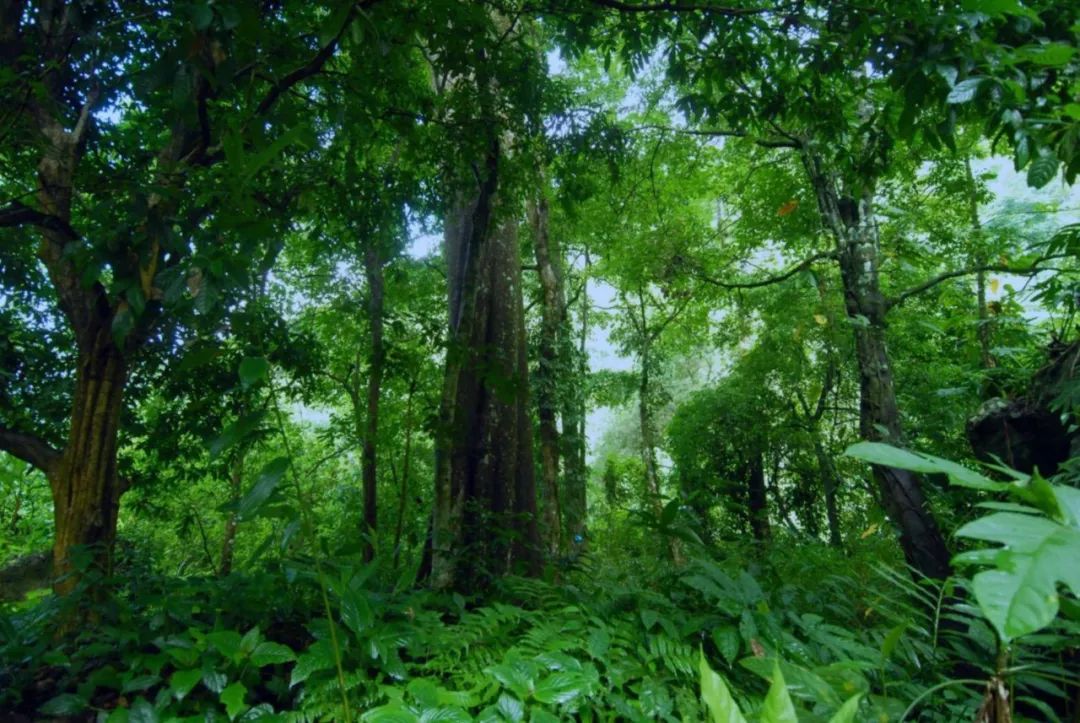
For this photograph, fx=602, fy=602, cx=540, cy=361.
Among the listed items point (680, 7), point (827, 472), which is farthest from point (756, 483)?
point (680, 7)

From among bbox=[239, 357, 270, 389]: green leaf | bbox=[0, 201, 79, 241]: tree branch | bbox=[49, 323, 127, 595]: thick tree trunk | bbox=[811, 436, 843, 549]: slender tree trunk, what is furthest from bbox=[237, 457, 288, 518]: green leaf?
bbox=[811, 436, 843, 549]: slender tree trunk

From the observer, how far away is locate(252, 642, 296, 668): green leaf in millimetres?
1454

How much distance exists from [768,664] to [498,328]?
11.7 feet

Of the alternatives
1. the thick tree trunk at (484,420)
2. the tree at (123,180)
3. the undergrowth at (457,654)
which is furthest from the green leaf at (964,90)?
the thick tree trunk at (484,420)

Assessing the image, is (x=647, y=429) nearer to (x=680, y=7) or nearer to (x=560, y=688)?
(x=680, y=7)

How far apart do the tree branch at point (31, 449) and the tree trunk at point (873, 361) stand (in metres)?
3.78

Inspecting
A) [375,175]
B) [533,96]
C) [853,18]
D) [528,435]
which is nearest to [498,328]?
[528,435]

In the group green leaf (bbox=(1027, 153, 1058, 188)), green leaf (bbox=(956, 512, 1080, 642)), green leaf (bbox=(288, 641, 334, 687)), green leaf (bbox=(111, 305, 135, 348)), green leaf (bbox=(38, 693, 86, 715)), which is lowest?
green leaf (bbox=(38, 693, 86, 715))

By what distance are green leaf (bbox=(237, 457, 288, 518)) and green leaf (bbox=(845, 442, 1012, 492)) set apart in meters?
0.94

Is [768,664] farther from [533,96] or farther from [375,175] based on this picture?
[375,175]

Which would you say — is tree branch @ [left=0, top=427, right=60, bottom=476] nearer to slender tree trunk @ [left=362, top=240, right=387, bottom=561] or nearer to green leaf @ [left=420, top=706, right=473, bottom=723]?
green leaf @ [left=420, top=706, right=473, bottom=723]

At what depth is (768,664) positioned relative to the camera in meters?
1.00

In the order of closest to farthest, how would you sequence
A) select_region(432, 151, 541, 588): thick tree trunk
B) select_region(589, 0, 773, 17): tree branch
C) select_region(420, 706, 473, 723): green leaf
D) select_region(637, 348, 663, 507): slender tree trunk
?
1. select_region(420, 706, 473, 723): green leaf
2. select_region(589, 0, 773, 17): tree branch
3. select_region(432, 151, 541, 588): thick tree trunk
4. select_region(637, 348, 663, 507): slender tree trunk

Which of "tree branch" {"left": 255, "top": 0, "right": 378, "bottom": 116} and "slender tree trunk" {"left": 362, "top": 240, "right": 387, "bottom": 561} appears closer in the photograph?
"tree branch" {"left": 255, "top": 0, "right": 378, "bottom": 116}
